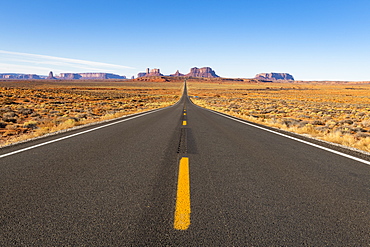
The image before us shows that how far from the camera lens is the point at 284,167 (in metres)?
4.25

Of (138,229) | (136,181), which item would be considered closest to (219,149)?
(136,181)

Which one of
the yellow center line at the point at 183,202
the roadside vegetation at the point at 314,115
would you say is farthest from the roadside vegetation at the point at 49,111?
the roadside vegetation at the point at 314,115

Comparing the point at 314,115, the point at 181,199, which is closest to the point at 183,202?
the point at 181,199

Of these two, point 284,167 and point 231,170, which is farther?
point 284,167

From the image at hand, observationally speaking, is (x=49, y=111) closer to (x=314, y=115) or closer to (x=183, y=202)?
(x=183, y=202)

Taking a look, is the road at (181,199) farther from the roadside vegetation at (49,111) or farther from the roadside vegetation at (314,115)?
the roadside vegetation at (49,111)

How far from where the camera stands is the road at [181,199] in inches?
81.1

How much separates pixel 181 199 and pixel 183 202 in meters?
0.08

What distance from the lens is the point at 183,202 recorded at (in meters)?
2.67

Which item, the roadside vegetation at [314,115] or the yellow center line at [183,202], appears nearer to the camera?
the yellow center line at [183,202]

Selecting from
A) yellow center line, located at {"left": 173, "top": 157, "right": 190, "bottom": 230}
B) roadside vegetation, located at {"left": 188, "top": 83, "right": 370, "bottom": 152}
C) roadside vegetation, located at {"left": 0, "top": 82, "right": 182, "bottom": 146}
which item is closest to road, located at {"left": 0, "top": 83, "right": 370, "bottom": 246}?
yellow center line, located at {"left": 173, "top": 157, "right": 190, "bottom": 230}

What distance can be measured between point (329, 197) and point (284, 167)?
1.29 metres

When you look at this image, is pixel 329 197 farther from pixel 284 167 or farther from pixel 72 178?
pixel 72 178

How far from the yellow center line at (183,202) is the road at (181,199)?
14mm
